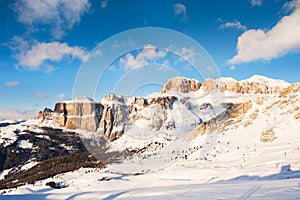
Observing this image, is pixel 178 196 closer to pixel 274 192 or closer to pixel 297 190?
pixel 274 192

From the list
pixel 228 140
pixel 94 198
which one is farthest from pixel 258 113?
pixel 94 198

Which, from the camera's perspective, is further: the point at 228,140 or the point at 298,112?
the point at 228,140

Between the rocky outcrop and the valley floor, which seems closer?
the valley floor

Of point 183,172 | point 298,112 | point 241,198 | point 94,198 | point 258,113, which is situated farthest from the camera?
point 258,113

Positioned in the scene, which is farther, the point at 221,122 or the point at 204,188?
the point at 221,122

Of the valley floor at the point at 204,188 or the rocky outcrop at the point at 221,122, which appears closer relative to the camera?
the valley floor at the point at 204,188

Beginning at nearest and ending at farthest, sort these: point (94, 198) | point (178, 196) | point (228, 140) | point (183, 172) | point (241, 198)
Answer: point (241, 198) < point (178, 196) < point (94, 198) < point (183, 172) < point (228, 140)

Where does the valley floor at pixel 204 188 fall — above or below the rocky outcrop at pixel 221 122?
below

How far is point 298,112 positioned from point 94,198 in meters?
52.6

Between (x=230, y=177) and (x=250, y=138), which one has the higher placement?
(x=250, y=138)

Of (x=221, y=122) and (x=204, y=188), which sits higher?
(x=221, y=122)

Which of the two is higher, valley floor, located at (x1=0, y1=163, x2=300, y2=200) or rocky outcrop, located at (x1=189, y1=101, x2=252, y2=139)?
rocky outcrop, located at (x1=189, y1=101, x2=252, y2=139)

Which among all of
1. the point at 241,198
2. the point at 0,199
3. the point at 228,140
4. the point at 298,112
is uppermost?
the point at 298,112

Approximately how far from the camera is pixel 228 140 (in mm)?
68062
